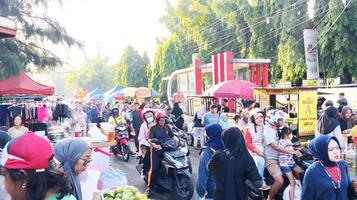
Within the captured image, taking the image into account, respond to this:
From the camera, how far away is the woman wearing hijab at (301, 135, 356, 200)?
3.56 metres

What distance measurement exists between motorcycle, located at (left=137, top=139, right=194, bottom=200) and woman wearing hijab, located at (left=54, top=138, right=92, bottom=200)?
169 inches

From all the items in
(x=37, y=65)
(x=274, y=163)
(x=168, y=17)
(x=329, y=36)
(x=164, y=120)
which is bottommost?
(x=274, y=163)

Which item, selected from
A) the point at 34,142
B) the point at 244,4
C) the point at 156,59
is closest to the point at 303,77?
the point at 244,4

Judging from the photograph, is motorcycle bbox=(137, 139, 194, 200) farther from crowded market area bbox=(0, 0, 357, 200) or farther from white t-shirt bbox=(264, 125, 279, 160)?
white t-shirt bbox=(264, 125, 279, 160)

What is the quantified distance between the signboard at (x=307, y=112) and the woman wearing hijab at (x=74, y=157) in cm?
798

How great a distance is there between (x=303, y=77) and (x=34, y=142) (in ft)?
80.4

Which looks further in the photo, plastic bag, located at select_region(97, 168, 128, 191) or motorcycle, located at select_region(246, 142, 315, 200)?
motorcycle, located at select_region(246, 142, 315, 200)

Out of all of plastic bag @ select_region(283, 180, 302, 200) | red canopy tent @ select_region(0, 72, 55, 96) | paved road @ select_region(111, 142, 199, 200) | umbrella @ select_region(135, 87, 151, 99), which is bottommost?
paved road @ select_region(111, 142, 199, 200)

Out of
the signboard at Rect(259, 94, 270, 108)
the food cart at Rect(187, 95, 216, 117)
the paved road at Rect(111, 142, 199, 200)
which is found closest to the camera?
the paved road at Rect(111, 142, 199, 200)

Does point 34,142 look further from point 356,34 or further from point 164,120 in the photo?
point 356,34

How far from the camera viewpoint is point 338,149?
3.66 meters

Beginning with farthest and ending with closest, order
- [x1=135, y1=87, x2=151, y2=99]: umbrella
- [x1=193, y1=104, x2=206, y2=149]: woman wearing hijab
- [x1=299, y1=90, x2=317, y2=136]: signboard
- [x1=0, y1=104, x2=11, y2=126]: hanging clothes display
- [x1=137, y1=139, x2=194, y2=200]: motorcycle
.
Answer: [x1=135, y1=87, x2=151, y2=99]: umbrella → [x1=193, y1=104, x2=206, y2=149]: woman wearing hijab → [x1=299, y1=90, x2=317, y2=136]: signboard → [x1=0, y1=104, x2=11, y2=126]: hanging clothes display → [x1=137, y1=139, x2=194, y2=200]: motorcycle

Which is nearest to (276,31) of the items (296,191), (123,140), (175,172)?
(123,140)

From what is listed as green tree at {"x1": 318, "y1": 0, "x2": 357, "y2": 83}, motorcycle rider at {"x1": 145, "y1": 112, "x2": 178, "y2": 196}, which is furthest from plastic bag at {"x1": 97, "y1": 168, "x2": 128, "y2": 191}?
green tree at {"x1": 318, "y1": 0, "x2": 357, "y2": 83}
